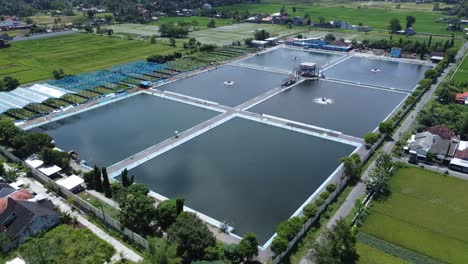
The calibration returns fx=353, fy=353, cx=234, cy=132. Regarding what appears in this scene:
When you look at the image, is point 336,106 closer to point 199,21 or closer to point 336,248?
point 336,248

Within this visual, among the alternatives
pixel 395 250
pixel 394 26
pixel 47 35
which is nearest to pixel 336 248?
pixel 395 250

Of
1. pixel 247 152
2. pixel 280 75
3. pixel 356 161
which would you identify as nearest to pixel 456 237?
pixel 356 161

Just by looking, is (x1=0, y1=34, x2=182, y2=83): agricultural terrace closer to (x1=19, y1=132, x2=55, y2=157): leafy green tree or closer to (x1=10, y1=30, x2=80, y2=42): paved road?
(x1=10, y1=30, x2=80, y2=42): paved road

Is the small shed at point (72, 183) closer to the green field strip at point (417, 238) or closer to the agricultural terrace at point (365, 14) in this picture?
the green field strip at point (417, 238)

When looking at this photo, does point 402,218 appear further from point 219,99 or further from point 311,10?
point 311,10

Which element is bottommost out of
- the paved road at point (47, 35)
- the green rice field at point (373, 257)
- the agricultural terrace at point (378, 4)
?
the green rice field at point (373, 257)

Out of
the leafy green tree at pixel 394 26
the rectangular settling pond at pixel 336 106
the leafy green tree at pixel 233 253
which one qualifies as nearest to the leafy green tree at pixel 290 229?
the leafy green tree at pixel 233 253
